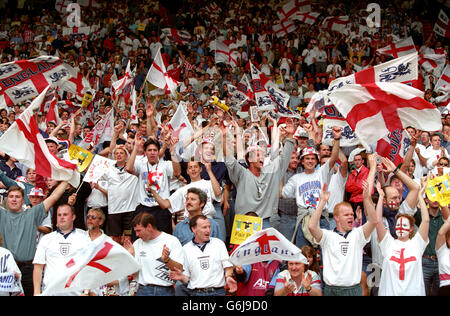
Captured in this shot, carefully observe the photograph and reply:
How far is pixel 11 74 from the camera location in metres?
10.1

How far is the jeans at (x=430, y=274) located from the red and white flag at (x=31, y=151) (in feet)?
14.3

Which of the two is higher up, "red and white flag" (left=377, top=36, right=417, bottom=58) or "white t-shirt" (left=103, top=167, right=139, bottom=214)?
"red and white flag" (left=377, top=36, right=417, bottom=58)

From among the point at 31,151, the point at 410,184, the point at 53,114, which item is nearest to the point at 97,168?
the point at 31,151

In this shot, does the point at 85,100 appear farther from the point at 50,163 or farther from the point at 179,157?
Result: the point at 50,163

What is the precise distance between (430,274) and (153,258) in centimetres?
324

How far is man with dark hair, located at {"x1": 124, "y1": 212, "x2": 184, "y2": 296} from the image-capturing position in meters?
6.67

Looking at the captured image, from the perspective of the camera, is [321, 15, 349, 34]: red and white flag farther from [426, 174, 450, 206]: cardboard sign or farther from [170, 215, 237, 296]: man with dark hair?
[170, 215, 237, 296]: man with dark hair

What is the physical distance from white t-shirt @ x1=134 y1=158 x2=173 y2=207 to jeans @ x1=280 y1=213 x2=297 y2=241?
160cm

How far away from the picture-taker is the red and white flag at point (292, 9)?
71.7 feet

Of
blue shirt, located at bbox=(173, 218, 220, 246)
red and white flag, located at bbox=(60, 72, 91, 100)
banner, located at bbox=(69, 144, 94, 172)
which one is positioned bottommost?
blue shirt, located at bbox=(173, 218, 220, 246)

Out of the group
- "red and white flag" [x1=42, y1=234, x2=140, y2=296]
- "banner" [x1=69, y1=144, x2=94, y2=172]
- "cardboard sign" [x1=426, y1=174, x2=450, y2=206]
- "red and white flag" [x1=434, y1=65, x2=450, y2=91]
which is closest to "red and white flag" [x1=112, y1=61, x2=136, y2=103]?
"banner" [x1=69, y1=144, x2=94, y2=172]

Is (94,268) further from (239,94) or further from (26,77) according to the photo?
(239,94)

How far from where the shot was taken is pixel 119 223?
340 inches

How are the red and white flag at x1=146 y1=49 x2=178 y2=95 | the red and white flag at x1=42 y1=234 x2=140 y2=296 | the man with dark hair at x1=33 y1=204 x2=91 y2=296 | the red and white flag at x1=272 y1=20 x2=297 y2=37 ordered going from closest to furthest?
the red and white flag at x1=42 y1=234 x2=140 y2=296 < the man with dark hair at x1=33 y1=204 x2=91 y2=296 < the red and white flag at x1=146 y1=49 x2=178 y2=95 < the red and white flag at x1=272 y1=20 x2=297 y2=37
